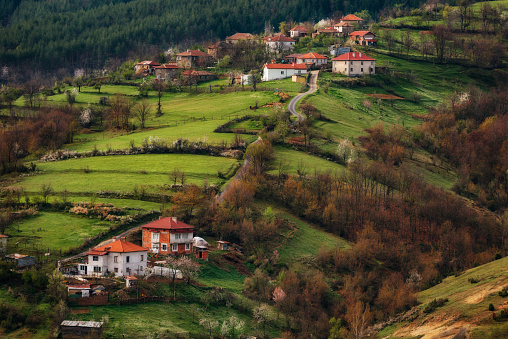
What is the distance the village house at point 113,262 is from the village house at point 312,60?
113570 mm

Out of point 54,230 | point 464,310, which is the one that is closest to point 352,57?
point 54,230

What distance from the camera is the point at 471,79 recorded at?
184m

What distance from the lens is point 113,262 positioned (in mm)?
71188

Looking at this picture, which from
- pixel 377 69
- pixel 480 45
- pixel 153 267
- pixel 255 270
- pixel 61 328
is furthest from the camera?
pixel 480 45

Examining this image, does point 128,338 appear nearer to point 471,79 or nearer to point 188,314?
point 188,314

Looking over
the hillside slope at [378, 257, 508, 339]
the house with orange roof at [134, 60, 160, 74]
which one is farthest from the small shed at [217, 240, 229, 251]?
the house with orange roof at [134, 60, 160, 74]

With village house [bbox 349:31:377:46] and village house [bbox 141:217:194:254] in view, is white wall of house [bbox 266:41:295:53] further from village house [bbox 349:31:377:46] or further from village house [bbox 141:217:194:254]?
village house [bbox 141:217:194:254]

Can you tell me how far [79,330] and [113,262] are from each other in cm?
1383

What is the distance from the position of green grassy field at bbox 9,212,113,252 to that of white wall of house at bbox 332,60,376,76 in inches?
4001

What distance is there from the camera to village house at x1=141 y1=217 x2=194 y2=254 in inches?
3174

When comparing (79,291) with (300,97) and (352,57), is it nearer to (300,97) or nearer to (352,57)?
(300,97)

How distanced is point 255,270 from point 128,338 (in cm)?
2646

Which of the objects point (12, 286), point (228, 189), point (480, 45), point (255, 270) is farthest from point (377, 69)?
point (12, 286)

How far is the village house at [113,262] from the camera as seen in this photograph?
70.7 m
